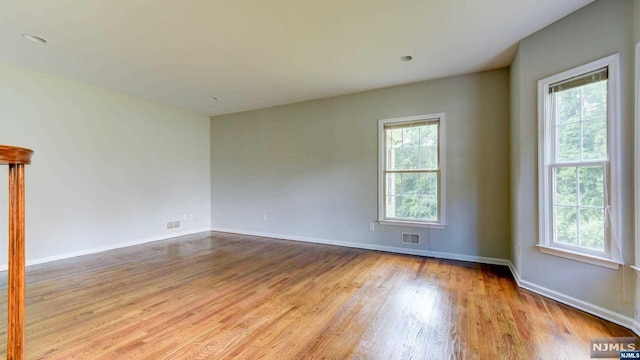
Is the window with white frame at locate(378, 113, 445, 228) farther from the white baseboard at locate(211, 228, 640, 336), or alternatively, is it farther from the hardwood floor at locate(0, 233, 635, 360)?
the hardwood floor at locate(0, 233, 635, 360)

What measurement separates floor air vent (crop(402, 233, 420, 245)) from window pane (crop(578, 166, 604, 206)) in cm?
211

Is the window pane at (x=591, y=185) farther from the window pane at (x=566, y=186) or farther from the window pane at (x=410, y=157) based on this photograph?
the window pane at (x=410, y=157)

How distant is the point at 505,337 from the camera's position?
6.91ft

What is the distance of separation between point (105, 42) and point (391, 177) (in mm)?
4092

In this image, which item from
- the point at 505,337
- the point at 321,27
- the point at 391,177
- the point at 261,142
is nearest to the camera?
the point at 505,337

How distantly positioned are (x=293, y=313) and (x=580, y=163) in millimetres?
2960

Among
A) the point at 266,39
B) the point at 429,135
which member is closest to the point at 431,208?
the point at 429,135

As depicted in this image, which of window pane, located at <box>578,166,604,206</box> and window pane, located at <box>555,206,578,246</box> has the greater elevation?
window pane, located at <box>578,166,604,206</box>

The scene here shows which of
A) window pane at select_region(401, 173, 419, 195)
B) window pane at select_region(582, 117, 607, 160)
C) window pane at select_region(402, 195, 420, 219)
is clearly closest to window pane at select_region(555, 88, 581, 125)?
window pane at select_region(582, 117, 607, 160)

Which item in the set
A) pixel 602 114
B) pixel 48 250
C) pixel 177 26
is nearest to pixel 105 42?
pixel 177 26

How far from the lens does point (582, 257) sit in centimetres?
251

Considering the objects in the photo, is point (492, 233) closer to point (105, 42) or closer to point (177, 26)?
point (177, 26)

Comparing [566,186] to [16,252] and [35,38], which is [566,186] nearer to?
[16,252]

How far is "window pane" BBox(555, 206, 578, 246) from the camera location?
2.64m
